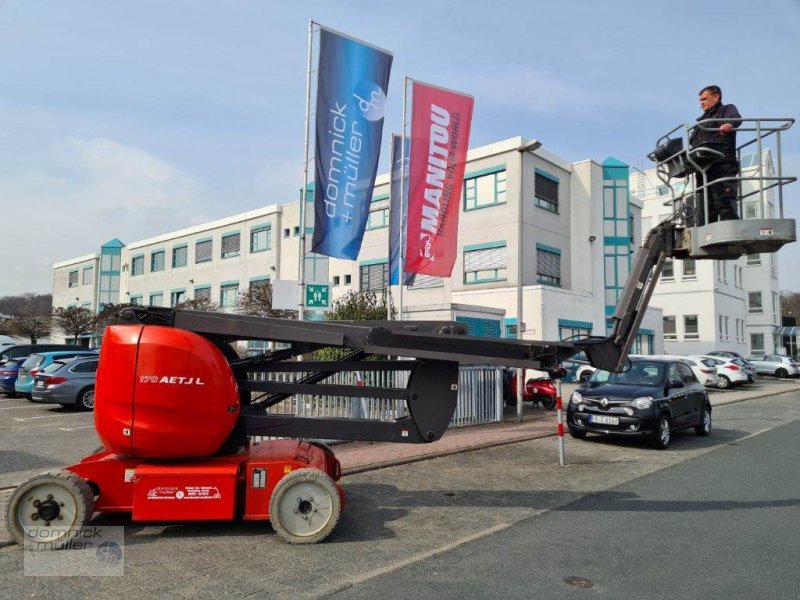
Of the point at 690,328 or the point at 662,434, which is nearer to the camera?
the point at 662,434

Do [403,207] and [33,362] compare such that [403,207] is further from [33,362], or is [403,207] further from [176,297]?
[176,297]

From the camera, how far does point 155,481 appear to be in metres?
5.17

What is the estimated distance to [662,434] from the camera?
10711 mm

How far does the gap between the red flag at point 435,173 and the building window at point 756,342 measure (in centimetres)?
4678

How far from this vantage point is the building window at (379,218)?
32.3m

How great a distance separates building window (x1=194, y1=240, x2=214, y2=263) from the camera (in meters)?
45.3

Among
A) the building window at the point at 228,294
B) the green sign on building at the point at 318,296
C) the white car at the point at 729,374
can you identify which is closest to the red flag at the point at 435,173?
the green sign on building at the point at 318,296

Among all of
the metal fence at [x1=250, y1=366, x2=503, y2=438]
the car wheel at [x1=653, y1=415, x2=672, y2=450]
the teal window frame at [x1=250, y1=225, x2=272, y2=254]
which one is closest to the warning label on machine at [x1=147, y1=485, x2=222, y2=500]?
the metal fence at [x1=250, y1=366, x2=503, y2=438]

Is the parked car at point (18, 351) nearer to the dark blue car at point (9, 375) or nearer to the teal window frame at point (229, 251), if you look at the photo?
the dark blue car at point (9, 375)

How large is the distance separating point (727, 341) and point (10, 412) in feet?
141

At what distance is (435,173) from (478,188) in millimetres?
14841

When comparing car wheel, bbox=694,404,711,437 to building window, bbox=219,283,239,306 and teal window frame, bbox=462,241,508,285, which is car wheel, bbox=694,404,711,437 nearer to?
teal window frame, bbox=462,241,508,285

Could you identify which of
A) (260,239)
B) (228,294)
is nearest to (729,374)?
(260,239)

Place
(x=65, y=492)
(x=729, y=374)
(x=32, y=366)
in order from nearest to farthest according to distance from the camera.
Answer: (x=65, y=492)
(x=32, y=366)
(x=729, y=374)
